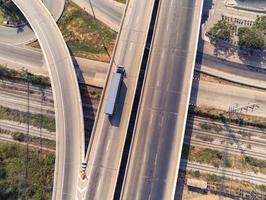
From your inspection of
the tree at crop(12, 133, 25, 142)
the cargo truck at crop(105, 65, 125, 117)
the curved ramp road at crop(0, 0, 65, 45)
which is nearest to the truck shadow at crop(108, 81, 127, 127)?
the cargo truck at crop(105, 65, 125, 117)

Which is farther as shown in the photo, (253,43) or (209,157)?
(253,43)

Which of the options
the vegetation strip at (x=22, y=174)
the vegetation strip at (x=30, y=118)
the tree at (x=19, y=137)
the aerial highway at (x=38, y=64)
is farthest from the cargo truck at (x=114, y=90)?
the tree at (x=19, y=137)

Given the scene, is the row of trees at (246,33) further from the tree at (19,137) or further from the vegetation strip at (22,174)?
the tree at (19,137)

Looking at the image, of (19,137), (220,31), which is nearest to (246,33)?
(220,31)

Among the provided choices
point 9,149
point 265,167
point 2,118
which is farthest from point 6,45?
point 265,167

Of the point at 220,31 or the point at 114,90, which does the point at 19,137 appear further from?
the point at 220,31

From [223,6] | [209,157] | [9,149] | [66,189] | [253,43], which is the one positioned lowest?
[66,189]

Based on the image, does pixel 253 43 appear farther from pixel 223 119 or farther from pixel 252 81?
pixel 223 119
